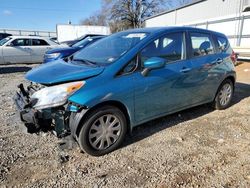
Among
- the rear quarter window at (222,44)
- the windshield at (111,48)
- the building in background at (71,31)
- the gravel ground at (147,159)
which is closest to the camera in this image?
the gravel ground at (147,159)

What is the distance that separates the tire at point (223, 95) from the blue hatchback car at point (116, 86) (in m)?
0.65

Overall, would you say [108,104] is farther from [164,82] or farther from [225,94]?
[225,94]

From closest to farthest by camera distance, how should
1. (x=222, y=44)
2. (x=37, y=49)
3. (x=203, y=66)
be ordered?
(x=203, y=66) < (x=222, y=44) < (x=37, y=49)

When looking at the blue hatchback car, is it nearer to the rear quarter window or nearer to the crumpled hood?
the crumpled hood

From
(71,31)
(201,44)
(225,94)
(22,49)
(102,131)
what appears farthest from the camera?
(71,31)

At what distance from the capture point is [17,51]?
40.1ft

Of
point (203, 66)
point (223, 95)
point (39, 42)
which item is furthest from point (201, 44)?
point (39, 42)

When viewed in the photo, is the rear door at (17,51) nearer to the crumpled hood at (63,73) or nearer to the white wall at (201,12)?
the crumpled hood at (63,73)

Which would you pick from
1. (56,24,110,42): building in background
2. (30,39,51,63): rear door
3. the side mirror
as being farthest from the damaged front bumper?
(56,24,110,42): building in background

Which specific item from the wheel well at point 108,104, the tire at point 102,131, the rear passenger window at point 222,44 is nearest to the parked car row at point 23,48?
Result: the rear passenger window at point 222,44

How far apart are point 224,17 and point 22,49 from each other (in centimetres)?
1216

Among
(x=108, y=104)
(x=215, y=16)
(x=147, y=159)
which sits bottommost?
(x=147, y=159)

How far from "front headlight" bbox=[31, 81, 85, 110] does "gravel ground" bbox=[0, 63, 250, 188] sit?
2.48 feet

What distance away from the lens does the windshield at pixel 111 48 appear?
3508 millimetres
